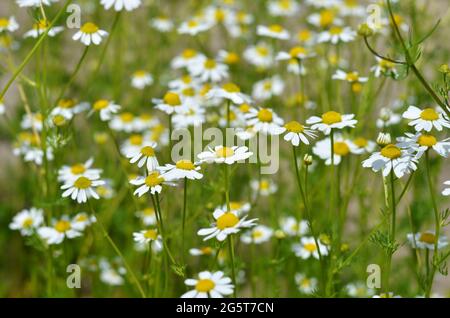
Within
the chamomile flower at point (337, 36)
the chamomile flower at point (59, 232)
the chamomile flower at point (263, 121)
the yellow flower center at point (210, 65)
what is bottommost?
the chamomile flower at point (59, 232)

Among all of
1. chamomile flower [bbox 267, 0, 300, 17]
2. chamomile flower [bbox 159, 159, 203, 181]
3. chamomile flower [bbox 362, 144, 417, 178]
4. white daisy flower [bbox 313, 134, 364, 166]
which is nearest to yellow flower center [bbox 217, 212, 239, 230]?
chamomile flower [bbox 159, 159, 203, 181]

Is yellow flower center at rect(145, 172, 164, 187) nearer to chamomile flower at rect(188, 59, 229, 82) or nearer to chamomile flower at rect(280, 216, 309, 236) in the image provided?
chamomile flower at rect(280, 216, 309, 236)

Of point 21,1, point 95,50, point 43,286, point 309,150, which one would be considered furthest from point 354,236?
point 95,50

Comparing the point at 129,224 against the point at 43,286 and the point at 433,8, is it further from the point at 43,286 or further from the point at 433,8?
the point at 433,8

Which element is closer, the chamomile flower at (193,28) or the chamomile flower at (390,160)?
the chamomile flower at (390,160)

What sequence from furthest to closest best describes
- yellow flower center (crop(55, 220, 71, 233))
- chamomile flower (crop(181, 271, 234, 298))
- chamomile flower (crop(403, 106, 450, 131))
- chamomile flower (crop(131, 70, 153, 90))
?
chamomile flower (crop(131, 70, 153, 90))
yellow flower center (crop(55, 220, 71, 233))
chamomile flower (crop(403, 106, 450, 131))
chamomile flower (crop(181, 271, 234, 298))

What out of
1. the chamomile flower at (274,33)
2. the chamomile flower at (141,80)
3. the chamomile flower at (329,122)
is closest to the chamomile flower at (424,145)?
the chamomile flower at (329,122)

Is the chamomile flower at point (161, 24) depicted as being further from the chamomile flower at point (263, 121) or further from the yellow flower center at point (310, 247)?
the yellow flower center at point (310, 247)
